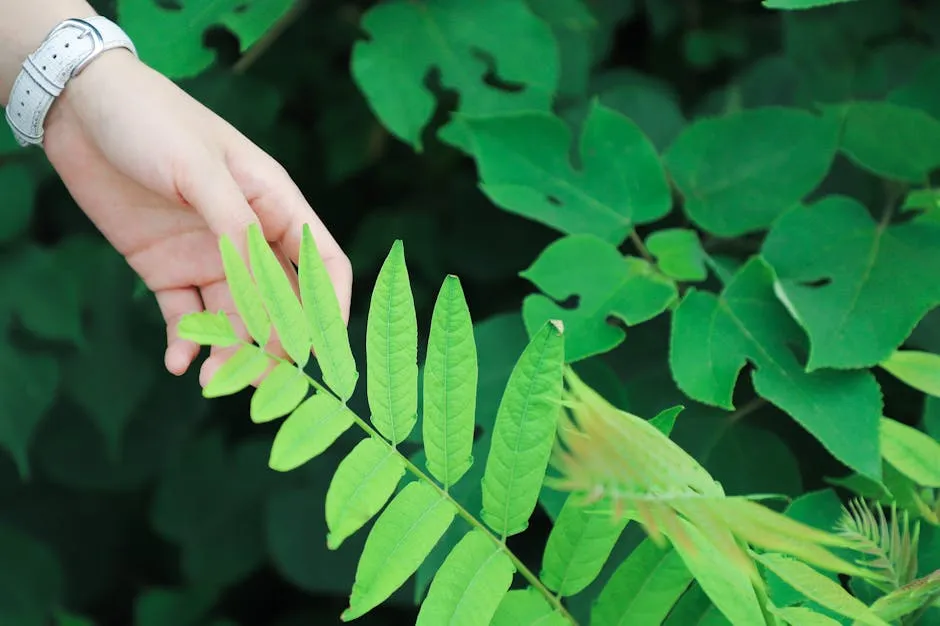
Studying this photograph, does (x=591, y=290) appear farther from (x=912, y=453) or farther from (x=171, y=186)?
(x=171, y=186)

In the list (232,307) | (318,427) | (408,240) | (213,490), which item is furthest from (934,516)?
(213,490)

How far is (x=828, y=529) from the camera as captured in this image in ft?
2.99

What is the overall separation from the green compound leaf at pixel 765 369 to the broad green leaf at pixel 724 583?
316mm

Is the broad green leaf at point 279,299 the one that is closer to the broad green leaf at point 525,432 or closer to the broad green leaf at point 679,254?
the broad green leaf at point 525,432

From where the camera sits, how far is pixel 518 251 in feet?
5.56

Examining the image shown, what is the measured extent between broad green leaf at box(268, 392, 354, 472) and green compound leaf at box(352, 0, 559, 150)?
659mm

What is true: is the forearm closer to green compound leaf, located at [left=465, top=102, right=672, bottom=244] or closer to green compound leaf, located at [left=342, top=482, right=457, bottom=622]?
green compound leaf, located at [left=465, top=102, right=672, bottom=244]

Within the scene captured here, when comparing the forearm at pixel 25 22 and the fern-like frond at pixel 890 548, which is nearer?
the fern-like frond at pixel 890 548

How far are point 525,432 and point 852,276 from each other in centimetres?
60

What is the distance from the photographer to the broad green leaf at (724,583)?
2.03ft

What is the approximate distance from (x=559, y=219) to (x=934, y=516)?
59cm

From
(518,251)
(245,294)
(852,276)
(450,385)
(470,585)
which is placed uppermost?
(245,294)

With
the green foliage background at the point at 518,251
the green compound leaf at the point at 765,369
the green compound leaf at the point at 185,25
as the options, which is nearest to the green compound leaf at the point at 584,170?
the green foliage background at the point at 518,251

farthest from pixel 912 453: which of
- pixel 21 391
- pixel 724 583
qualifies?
pixel 21 391
